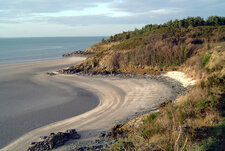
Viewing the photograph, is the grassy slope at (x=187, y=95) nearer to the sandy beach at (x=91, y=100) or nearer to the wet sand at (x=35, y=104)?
the sandy beach at (x=91, y=100)

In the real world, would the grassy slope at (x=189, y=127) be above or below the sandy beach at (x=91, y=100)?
above

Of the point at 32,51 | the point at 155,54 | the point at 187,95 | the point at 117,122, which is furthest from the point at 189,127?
the point at 32,51

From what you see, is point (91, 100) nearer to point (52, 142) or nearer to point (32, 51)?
point (52, 142)

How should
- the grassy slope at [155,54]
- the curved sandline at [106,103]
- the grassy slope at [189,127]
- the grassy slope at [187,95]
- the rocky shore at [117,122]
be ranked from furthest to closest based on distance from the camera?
the grassy slope at [155,54]
the curved sandline at [106,103]
the rocky shore at [117,122]
the grassy slope at [187,95]
the grassy slope at [189,127]

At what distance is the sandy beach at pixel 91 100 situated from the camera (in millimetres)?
11008

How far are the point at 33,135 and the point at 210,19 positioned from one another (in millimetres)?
36489

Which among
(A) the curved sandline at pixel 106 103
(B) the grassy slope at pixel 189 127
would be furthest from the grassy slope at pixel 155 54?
(B) the grassy slope at pixel 189 127

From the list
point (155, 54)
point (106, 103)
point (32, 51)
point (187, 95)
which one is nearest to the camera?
point (187, 95)

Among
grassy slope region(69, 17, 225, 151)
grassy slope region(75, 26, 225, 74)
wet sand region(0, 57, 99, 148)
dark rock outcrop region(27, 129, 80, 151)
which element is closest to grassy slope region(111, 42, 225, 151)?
grassy slope region(69, 17, 225, 151)

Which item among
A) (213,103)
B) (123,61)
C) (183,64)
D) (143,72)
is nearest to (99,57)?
(123,61)

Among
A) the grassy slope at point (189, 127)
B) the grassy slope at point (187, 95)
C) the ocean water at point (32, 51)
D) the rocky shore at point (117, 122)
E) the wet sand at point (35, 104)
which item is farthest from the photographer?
the ocean water at point (32, 51)

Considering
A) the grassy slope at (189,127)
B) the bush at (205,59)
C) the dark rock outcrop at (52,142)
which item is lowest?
the dark rock outcrop at (52,142)

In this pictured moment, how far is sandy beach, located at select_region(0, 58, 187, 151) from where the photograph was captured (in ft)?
36.1

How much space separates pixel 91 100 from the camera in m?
15.9
